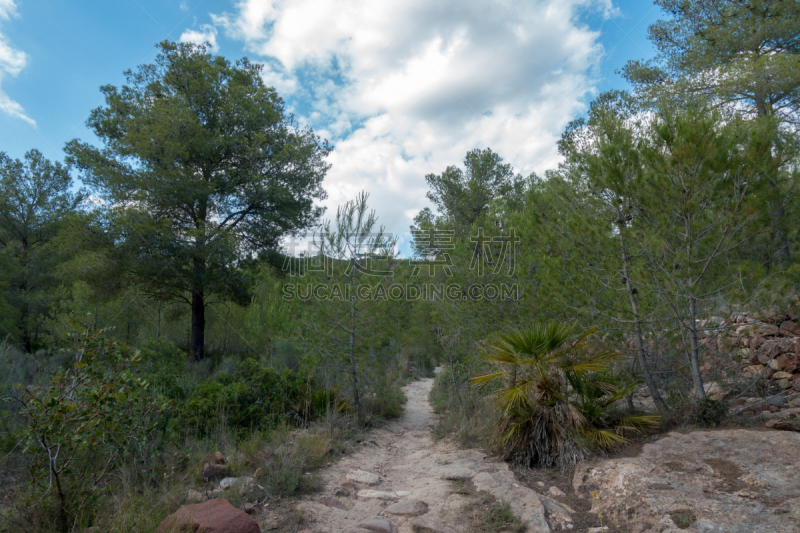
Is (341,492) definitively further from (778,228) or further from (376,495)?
(778,228)

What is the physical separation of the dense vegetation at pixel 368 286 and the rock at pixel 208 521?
0.81 feet

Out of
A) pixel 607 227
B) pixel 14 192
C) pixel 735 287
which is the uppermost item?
pixel 14 192

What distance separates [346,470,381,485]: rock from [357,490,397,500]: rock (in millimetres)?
383

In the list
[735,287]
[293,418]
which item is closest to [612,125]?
[735,287]

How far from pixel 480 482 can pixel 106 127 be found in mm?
15604

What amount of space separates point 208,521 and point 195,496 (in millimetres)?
1200

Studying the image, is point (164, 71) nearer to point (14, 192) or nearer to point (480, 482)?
point (14, 192)

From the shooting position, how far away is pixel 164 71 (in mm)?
14180

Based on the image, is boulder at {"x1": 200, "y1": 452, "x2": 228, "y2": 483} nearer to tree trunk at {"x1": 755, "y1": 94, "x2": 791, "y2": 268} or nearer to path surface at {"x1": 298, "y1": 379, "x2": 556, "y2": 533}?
path surface at {"x1": 298, "y1": 379, "x2": 556, "y2": 533}

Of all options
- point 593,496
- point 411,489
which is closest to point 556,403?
point 593,496

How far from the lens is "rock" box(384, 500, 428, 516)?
13.6 feet

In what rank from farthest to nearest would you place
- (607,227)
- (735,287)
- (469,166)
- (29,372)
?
(469,166)
(29,372)
(607,227)
(735,287)

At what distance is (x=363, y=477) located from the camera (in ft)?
17.9

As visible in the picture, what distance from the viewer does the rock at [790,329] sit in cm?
753
